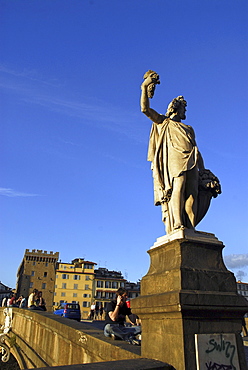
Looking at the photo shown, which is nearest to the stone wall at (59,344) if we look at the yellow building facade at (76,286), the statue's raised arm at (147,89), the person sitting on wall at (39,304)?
the person sitting on wall at (39,304)

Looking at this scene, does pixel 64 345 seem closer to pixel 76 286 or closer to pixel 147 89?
pixel 147 89

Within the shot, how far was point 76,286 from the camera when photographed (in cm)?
6681

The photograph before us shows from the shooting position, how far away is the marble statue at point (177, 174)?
12.3 feet

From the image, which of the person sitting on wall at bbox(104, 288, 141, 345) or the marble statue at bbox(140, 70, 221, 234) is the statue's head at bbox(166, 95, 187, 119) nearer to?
the marble statue at bbox(140, 70, 221, 234)

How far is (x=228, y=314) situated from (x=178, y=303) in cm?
62

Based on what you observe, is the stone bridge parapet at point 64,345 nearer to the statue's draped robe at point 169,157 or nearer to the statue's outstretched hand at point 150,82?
the statue's draped robe at point 169,157

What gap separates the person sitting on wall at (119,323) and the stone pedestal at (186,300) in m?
1.13

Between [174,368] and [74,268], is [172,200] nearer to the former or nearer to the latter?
[174,368]

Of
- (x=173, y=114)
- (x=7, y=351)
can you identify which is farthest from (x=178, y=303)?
(x=7, y=351)

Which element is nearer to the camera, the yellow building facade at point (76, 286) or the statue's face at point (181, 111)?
the statue's face at point (181, 111)

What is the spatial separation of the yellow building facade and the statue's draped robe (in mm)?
66306

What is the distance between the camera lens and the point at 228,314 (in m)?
3.08

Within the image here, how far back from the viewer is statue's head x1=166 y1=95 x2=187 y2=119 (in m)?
4.49

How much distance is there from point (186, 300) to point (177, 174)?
1.48 m
